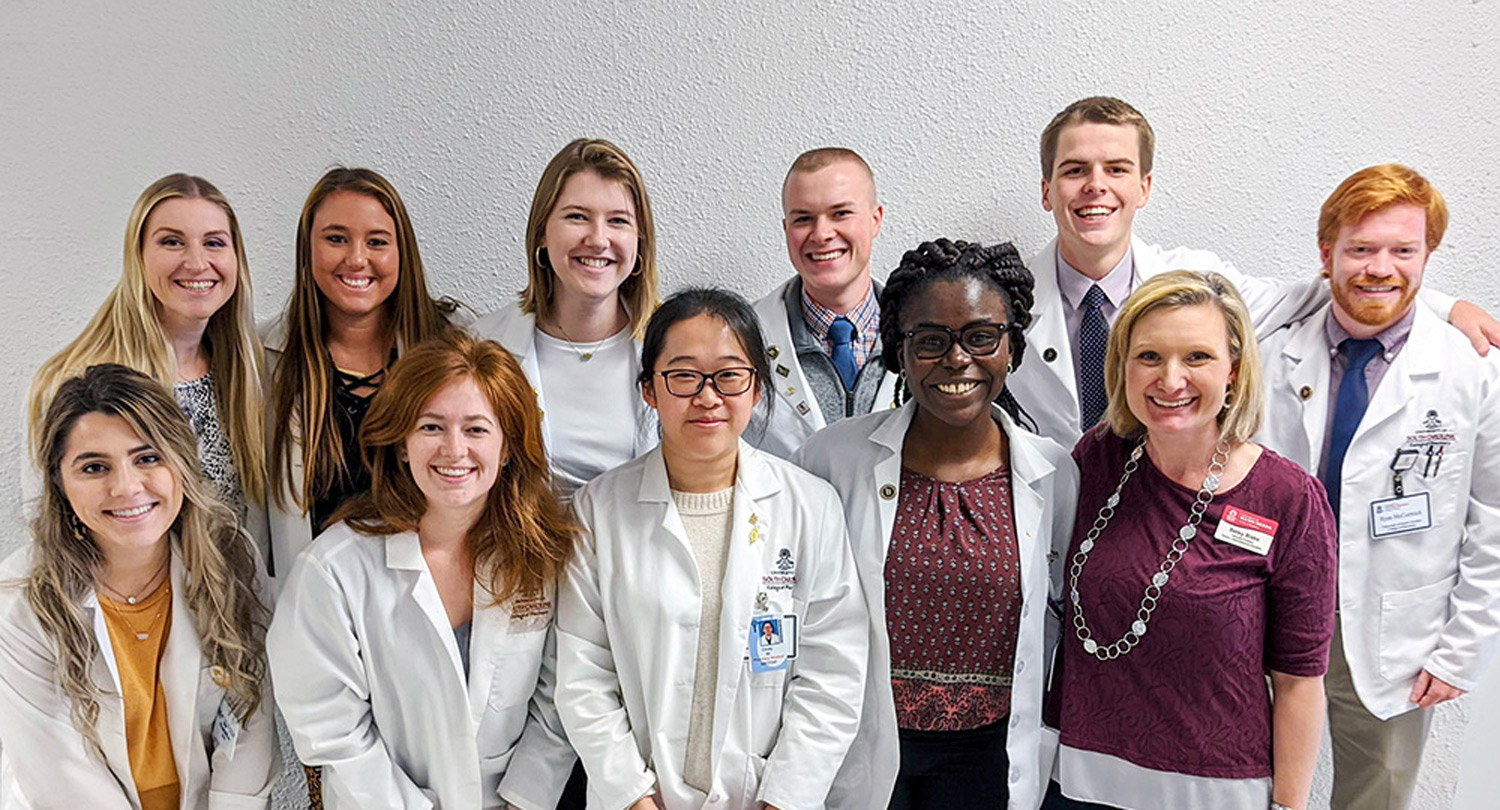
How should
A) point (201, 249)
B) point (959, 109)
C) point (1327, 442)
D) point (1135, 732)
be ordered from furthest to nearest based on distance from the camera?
point (959, 109) < point (1327, 442) < point (201, 249) < point (1135, 732)

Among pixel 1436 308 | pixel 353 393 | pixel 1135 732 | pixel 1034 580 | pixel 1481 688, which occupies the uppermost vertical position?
pixel 1436 308

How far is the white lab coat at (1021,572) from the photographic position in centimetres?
213

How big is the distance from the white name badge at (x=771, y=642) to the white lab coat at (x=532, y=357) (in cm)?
64

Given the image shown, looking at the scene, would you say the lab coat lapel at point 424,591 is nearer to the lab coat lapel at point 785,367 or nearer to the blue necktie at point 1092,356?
the lab coat lapel at point 785,367

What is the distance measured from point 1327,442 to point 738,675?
1.60 meters

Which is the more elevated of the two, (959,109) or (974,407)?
(959,109)

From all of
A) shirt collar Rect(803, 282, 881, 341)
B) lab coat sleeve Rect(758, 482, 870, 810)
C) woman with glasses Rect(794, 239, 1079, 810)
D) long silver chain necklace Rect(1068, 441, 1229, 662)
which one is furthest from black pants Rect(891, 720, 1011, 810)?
shirt collar Rect(803, 282, 881, 341)

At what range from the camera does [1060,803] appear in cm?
221

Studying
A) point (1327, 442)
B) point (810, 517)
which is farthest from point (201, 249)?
point (1327, 442)

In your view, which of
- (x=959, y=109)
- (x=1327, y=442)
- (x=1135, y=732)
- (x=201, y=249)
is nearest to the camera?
(x=1135, y=732)

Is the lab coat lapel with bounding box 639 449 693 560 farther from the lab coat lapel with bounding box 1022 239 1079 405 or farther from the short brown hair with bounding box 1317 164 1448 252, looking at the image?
the short brown hair with bounding box 1317 164 1448 252

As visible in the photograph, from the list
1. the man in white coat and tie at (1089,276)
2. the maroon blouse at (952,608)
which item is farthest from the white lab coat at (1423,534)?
the maroon blouse at (952,608)

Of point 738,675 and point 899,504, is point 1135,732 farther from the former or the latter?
point 738,675

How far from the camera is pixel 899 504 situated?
219 cm
